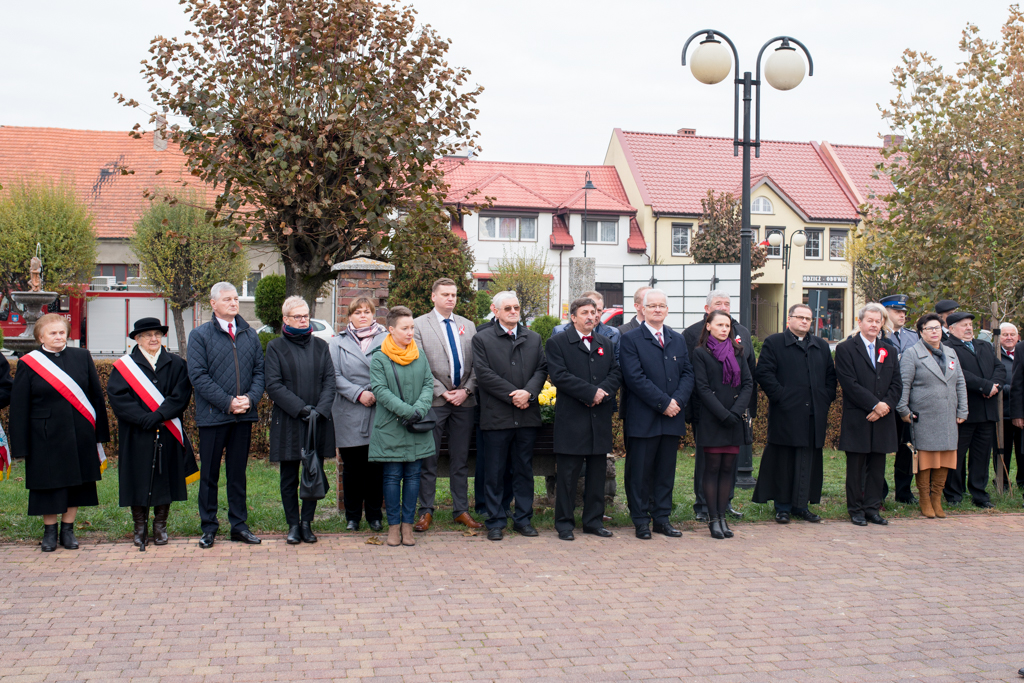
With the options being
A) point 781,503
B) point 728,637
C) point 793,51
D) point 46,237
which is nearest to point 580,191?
point 46,237

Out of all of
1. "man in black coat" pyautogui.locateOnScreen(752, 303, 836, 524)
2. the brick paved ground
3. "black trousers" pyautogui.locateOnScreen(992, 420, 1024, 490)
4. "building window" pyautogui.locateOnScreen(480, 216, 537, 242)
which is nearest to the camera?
the brick paved ground

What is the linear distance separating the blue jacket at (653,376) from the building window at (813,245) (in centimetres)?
4021

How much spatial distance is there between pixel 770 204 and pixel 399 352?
40.4 metres

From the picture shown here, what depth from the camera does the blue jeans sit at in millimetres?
6922

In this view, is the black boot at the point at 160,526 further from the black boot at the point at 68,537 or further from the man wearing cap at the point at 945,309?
the man wearing cap at the point at 945,309

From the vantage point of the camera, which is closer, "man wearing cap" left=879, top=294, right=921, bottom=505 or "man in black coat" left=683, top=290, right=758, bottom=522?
"man in black coat" left=683, top=290, right=758, bottom=522

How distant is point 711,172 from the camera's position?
148 ft

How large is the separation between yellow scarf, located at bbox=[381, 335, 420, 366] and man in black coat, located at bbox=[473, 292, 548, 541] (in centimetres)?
55

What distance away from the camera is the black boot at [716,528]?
7289 millimetres

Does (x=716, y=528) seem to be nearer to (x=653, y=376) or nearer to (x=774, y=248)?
(x=653, y=376)

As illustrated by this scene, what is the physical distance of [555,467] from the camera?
7.94 meters

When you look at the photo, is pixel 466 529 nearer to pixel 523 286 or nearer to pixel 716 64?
pixel 716 64

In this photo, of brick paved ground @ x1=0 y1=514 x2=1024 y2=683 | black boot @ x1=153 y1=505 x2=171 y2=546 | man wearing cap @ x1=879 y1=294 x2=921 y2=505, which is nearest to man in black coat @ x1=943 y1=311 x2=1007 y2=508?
man wearing cap @ x1=879 y1=294 x2=921 y2=505

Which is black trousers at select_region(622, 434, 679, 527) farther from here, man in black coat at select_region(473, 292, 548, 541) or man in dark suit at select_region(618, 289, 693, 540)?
man in black coat at select_region(473, 292, 548, 541)
